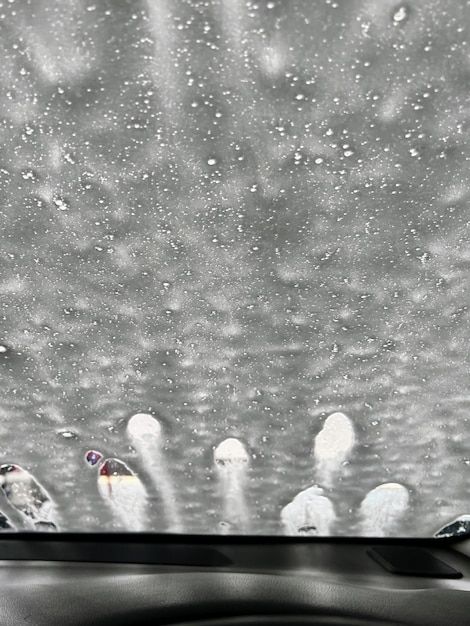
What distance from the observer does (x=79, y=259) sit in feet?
3.37

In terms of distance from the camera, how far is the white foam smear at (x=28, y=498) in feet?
5.17

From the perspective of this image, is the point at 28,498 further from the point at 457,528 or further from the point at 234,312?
the point at 457,528

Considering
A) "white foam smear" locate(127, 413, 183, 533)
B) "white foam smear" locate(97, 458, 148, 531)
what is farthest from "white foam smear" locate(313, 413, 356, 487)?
"white foam smear" locate(97, 458, 148, 531)

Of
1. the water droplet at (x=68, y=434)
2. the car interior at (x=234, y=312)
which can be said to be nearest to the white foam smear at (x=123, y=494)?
the car interior at (x=234, y=312)

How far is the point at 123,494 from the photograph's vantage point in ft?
5.41

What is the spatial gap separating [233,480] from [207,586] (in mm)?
319

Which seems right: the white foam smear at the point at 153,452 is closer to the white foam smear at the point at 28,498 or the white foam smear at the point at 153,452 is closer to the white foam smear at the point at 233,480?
the white foam smear at the point at 233,480

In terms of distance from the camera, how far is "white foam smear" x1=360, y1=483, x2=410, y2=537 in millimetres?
1667

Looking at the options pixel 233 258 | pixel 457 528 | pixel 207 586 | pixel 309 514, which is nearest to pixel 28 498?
pixel 207 586

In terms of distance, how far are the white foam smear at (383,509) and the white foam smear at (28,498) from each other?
1.11m

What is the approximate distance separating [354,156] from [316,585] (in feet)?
4.27

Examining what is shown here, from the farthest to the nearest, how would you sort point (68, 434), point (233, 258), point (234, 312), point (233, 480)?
point (233, 480)
point (68, 434)
point (234, 312)
point (233, 258)

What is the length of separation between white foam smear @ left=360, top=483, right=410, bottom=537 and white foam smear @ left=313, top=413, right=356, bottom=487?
0.71 feet

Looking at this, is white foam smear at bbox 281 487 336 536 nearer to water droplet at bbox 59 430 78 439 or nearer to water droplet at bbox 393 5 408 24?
water droplet at bbox 59 430 78 439
